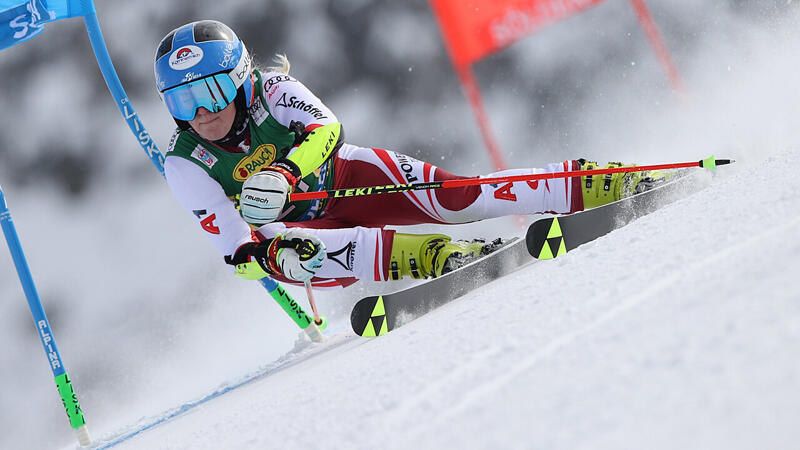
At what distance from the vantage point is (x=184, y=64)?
257 cm

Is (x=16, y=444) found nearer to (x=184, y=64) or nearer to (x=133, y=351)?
(x=133, y=351)

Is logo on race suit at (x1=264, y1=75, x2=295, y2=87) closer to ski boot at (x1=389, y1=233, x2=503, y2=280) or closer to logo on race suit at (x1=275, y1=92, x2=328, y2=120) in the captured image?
logo on race suit at (x1=275, y1=92, x2=328, y2=120)

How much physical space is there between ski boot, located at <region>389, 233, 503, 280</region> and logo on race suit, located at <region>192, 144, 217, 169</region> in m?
0.77

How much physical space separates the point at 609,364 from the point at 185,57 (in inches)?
83.4

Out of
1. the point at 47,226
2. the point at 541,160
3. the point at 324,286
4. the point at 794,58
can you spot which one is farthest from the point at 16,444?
the point at 794,58

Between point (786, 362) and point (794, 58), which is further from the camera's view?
point (794, 58)

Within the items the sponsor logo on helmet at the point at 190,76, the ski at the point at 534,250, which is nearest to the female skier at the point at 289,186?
the sponsor logo on helmet at the point at 190,76

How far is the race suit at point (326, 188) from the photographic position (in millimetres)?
2641

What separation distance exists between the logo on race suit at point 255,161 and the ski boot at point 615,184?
3.90 feet

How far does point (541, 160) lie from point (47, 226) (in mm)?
3733

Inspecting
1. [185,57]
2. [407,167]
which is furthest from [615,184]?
[185,57]

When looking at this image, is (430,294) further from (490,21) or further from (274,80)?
(490,21)

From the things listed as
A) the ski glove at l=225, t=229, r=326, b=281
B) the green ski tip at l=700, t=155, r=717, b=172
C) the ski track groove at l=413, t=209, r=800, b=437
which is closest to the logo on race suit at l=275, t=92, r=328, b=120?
the ski glove at l=225, t=229, r=326, b=281

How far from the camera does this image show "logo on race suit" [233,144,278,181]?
109 inches
